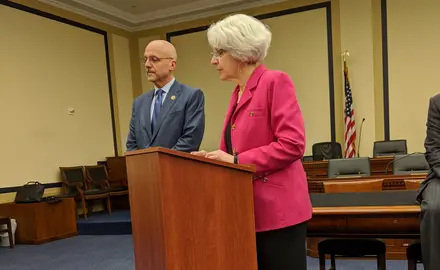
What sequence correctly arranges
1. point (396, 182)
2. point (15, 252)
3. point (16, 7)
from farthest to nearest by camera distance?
point (16, 7) < point (15, 252) < point (396, 182)

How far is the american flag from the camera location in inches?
276

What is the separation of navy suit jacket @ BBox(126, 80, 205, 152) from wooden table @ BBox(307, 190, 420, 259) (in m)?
0.72

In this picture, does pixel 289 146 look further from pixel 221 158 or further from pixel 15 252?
pixel 15 252

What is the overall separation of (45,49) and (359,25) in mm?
5526

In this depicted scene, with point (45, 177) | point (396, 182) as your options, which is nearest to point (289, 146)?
point (396, 182)

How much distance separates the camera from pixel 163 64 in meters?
2.10

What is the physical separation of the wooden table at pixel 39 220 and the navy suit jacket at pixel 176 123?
3700 mm

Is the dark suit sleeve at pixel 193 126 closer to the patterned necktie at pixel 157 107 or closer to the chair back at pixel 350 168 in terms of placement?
the patterned necktie at pixel 157 107

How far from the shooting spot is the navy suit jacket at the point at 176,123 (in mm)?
2051

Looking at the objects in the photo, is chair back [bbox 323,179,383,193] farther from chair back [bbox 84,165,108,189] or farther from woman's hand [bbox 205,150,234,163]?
chair back [bbox 84,165,108,189]

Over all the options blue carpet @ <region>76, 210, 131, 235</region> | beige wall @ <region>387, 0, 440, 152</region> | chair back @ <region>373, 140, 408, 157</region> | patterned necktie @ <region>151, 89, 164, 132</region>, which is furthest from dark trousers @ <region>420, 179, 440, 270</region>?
beige wall @ <region>387, 0, 440, 152</region>

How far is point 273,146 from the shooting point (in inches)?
43.2

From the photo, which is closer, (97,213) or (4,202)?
(4,202)

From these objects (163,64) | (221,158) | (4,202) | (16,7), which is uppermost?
(16,7)
